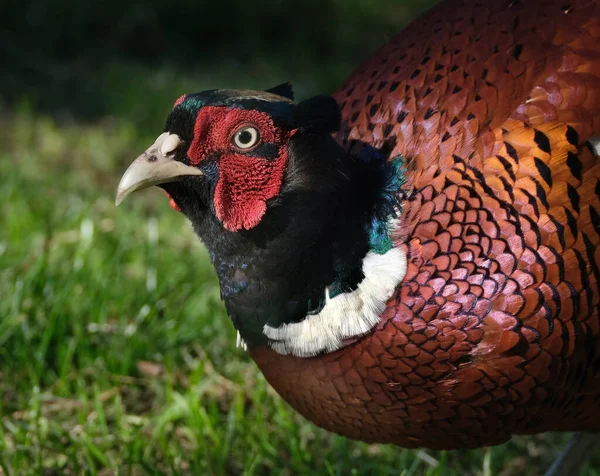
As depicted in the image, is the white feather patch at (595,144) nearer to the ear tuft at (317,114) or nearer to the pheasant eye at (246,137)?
the ear tuft at (317,114)

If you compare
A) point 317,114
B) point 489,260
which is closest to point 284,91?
point 317,114

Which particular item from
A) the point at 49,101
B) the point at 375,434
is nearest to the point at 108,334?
the point at 375,434

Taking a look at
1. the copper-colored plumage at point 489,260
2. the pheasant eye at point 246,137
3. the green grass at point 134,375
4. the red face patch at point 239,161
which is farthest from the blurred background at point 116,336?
the pheasant eye at point 246,137

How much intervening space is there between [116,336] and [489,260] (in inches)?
67.5

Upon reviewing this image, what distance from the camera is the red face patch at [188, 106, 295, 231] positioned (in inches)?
77.0

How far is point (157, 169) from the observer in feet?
6.47

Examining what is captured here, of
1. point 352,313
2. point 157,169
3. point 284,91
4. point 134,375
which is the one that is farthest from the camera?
point 134,375

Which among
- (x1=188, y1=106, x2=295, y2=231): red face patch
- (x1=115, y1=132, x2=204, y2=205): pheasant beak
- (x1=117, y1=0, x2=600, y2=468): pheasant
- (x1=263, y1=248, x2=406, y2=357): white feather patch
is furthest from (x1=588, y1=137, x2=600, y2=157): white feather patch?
(x1=115, y1=132, x2=204, y2=205): pheasant beak

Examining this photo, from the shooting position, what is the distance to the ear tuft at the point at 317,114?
78.4 inches

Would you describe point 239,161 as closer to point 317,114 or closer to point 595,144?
point 317,114

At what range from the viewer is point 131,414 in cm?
304

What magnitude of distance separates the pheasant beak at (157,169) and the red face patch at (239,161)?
4 centimetres

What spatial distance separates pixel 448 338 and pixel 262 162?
2.08 ft

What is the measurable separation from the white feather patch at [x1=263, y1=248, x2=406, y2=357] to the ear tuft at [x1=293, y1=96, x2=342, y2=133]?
1.16 feet
